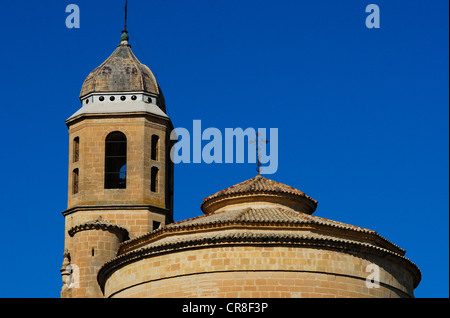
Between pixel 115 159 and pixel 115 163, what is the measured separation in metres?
0.16

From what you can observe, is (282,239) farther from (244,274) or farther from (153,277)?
(153,277)

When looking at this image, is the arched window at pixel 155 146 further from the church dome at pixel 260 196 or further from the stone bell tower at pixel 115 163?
the church dome at pixel 260 196

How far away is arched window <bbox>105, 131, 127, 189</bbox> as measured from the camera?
154ft

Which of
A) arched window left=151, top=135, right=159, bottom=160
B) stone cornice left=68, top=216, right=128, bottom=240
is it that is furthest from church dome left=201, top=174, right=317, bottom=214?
arched window left=151, top=135, right=159, bottom=160

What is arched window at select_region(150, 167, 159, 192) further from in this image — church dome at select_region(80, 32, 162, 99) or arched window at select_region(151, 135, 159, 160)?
church dome at select_region(80, 32, 162, 99)

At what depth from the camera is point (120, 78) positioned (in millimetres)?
48094

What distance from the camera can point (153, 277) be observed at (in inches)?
1490

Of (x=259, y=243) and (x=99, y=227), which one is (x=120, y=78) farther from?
(x=259, y=243)

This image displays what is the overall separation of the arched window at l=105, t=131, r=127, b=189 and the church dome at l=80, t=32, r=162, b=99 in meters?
1.95

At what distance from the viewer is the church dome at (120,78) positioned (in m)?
48.0

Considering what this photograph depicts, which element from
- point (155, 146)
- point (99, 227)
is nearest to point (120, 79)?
point (155, 146)

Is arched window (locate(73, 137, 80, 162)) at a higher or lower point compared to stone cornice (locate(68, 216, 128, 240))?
higher

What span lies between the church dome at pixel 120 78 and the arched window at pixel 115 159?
195 centimetres
